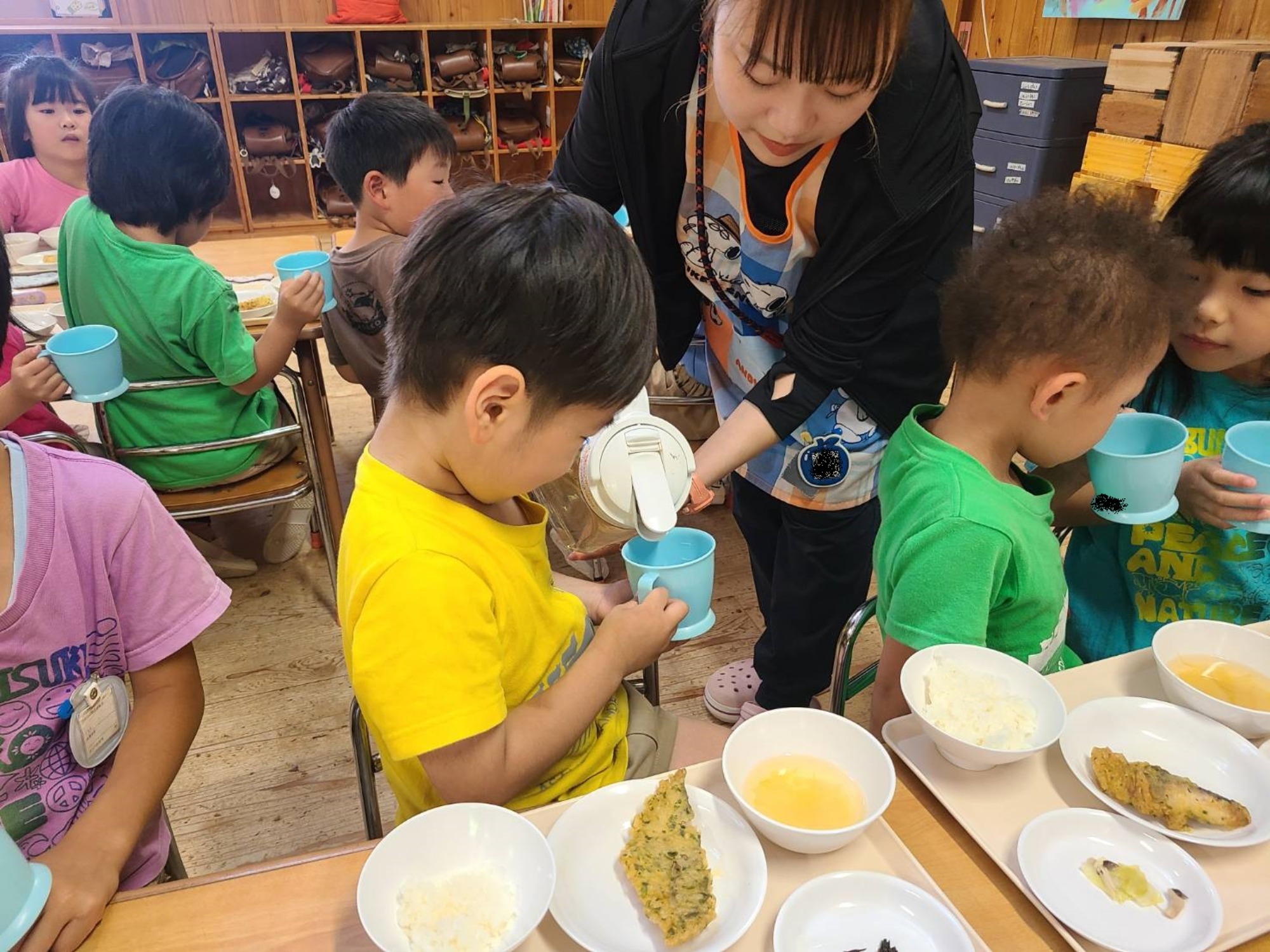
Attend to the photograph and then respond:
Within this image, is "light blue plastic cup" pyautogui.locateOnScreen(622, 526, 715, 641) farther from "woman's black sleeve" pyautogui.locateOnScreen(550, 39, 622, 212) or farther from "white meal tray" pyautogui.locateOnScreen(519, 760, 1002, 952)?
"woman's black sleeve" pyautogui.locateOnScreen(550, 39, 622, 212)

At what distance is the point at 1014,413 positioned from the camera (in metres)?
1.12

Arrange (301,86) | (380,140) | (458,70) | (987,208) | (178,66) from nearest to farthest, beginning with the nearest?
(380,140) < (987,208) < (178,66) < (301,86) < (458,70)

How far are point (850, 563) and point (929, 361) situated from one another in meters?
0.46

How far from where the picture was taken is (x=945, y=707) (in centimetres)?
85

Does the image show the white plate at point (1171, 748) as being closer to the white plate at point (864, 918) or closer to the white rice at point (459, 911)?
the white plate at point (864, 918)

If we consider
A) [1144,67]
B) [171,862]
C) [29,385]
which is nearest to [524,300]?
[171,862]

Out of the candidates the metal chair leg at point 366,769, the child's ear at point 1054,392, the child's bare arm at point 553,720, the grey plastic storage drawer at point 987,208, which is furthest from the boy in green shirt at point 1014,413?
the grey plastic storage drawer at point 987,208

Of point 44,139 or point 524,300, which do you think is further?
point 44,139

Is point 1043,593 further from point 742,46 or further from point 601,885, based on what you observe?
point 742,46

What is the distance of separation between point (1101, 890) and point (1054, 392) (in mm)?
580

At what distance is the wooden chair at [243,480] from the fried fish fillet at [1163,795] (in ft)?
6.09

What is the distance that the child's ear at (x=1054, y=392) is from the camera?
1043 millimetres

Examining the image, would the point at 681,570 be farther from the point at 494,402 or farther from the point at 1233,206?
the point at 1233,206

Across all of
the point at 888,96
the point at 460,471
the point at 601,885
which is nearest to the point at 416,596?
the point at 460,471
